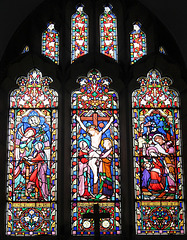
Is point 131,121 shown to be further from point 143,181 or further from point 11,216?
point 11,216

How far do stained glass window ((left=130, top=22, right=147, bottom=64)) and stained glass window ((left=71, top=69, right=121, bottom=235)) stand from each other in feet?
1.86

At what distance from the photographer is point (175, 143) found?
759 centimetres

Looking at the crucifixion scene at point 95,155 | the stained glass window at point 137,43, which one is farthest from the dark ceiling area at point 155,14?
the crucifixion scene at point 95,155

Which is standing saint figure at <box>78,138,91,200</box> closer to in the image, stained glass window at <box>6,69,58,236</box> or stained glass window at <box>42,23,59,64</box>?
stained glass window at <box>6,69,58,236</box>

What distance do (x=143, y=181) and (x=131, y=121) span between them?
88cm

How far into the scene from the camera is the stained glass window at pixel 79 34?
804 centimetres

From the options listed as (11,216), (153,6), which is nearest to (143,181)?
(11,216)

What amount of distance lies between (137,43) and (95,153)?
1.87m

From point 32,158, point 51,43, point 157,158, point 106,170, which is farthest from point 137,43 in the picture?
point 32,158

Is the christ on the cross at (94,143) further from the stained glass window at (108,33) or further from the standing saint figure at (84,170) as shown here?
the stained glass window at (108,33)

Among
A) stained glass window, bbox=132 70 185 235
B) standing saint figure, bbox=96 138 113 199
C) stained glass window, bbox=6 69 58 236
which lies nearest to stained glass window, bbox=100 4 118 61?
stained glass window, bbox=132 70 185 235

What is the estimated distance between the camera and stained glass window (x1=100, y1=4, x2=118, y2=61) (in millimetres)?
8055

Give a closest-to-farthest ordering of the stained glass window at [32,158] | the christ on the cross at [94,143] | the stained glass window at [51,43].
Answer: the stained glass window at [32,158] < the christ on the cross at [94,143] < the stained glass window at [51,43]

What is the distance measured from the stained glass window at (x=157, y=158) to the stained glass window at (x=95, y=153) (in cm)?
32
